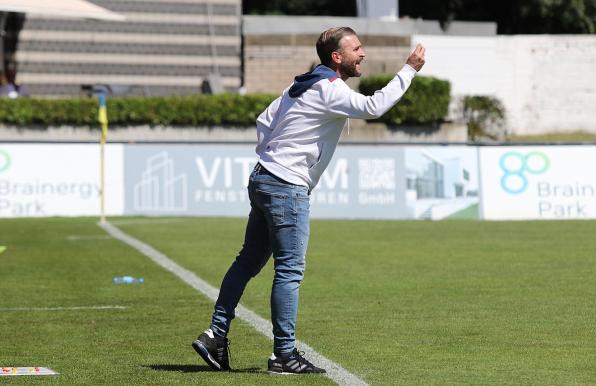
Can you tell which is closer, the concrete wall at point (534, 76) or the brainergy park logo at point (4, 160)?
the brainergy park logo at point (4, 160)

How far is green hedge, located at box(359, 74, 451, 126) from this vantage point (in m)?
35.5

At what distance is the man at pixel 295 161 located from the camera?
26.3 ft

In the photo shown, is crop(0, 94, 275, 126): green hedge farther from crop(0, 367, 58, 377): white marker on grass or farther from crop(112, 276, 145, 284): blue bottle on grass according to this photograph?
crop(0, 367, 58, 377): white marker on grass

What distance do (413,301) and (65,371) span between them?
183 inches

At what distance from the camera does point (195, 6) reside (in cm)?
3875

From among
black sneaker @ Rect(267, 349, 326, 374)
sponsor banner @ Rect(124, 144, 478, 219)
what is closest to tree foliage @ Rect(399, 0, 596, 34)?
sponsor banner @ Rect(124, 144, 478, 219)

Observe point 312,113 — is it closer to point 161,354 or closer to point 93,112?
point 161,354

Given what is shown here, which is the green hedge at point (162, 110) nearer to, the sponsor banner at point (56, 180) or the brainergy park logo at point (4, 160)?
the sponsor banner at point (56, 180)

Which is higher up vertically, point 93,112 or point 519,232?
point 93,112

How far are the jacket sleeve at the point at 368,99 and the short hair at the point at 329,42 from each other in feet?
0.55

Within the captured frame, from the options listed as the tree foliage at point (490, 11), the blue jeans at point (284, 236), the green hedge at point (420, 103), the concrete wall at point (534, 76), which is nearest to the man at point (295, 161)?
the blue jeans at point (284, 236)

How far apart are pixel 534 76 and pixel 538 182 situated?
682 inches

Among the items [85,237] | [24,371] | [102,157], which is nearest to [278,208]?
[24,371]

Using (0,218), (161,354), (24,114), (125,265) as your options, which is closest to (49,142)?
(0,218)
